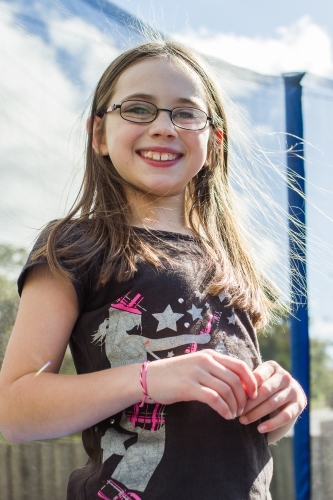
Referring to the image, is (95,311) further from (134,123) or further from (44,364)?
(134,123)

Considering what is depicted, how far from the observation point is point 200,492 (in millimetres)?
896

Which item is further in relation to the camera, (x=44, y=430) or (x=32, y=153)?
(x=32, y=153)

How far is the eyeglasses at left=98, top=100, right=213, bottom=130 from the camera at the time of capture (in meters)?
1.13

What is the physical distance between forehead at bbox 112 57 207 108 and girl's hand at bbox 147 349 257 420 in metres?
0.48

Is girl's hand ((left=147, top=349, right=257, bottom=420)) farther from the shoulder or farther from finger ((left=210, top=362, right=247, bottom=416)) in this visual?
the shoulder

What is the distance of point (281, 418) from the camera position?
97 centimetres

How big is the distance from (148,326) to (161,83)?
436 millimetres

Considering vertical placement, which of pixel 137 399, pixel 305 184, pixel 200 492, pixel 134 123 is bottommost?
pixel 200 492

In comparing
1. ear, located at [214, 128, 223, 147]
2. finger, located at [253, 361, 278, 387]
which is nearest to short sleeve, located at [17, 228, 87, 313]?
finger, located at [253, 361, 278, 387]

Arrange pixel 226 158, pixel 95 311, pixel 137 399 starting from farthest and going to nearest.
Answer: pixel 226 158
pixel 95 311
pixel 137 399

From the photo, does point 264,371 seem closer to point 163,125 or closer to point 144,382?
point 144,382

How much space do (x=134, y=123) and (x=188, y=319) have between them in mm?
358

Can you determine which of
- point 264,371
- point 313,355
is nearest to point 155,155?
point 264,371

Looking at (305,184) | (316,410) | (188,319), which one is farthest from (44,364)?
(316,410)
